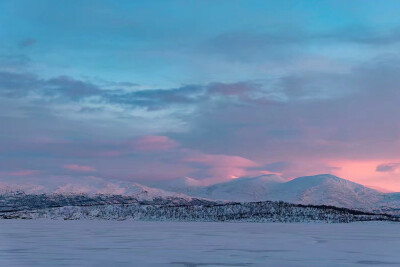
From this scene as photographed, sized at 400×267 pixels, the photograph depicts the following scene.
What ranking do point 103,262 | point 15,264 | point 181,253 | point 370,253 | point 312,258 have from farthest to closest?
point 370,253 < point 181,253 < point 312,258 < point 103,262 < point 15,264

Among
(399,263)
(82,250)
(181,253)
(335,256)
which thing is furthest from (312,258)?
(82,250)

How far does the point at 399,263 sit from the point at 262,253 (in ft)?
36.5

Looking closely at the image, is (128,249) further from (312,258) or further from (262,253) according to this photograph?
(312,258)

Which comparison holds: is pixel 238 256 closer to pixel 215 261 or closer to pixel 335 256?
pixel 215 261

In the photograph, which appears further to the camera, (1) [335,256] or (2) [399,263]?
(1) [335,256]

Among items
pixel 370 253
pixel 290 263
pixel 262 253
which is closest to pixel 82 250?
pixel 262 253

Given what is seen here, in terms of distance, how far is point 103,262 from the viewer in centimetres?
3688

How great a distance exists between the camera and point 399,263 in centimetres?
3788

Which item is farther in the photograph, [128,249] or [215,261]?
[128,249]

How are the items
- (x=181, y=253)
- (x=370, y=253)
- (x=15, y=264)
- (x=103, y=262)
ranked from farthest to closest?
1. (x=370, y=253)
2. (x=181, y=253)
3. (x=103, y=262)
4. (x=15, y=264)

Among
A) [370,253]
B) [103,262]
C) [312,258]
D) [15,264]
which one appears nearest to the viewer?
[15,264]

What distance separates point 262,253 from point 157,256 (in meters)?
9.08

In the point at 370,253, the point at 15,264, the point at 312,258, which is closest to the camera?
the point at 15,264

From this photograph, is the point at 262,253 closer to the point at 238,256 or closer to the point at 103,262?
the point at 238,256
